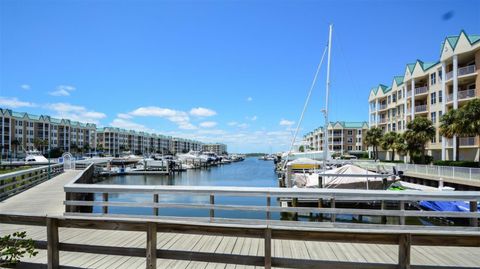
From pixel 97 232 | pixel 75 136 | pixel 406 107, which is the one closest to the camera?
pixel 97 232

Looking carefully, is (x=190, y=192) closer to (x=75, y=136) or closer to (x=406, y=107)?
(x=406, y=107)

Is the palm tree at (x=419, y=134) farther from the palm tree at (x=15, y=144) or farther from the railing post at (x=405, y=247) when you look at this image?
the palm tree at (x=15, y=144)

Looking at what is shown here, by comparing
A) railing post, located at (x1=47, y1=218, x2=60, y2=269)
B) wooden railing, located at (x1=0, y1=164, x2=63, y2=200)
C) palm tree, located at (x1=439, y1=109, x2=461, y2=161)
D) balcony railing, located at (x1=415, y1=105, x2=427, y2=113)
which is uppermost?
balcony railing, located at (x1=415, y1=105, x2=427, y2=113)

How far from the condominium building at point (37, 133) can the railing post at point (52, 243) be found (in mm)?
85286

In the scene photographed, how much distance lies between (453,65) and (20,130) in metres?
115

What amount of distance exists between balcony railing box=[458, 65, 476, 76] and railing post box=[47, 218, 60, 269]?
43.5m

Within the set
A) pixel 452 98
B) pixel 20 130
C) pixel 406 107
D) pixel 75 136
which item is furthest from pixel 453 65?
pixel 75 136

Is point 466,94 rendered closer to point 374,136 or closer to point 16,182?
point 374,136

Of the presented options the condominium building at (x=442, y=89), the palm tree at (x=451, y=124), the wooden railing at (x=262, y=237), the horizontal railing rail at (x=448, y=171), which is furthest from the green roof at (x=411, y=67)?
the wooden railing at (x=262, y=237)

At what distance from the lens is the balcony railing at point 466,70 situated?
115 ft

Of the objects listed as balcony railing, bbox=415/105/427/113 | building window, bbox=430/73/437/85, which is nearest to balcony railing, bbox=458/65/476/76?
building window, bbox=430/73/437/85

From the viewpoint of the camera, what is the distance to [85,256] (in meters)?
5.55

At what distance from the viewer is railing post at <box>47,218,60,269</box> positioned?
4.36 metres

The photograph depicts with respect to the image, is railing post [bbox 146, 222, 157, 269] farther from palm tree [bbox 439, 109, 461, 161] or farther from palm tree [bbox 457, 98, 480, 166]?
palm tree [bbox 439, 109, 461, 161]
